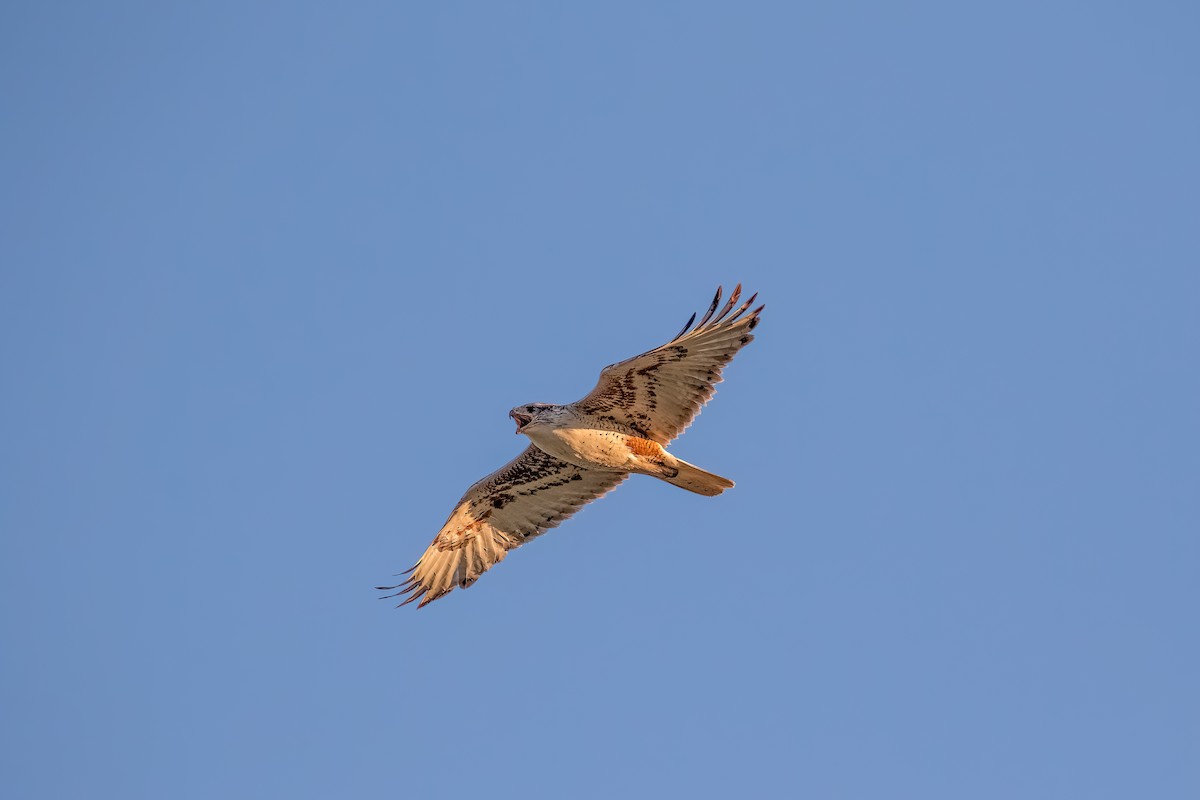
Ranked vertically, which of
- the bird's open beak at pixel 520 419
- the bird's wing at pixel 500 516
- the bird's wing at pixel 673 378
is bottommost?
the bird's wing at pixel 500 516

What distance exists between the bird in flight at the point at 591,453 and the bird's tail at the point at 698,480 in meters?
0.01

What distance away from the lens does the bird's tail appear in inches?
613

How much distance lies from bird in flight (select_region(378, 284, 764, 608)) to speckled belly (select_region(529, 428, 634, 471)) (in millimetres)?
12

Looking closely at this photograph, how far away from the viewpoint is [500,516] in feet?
57.6

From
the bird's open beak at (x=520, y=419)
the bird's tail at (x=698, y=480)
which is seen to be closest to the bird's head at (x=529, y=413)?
the bird's open beak at (x=520, y=419)

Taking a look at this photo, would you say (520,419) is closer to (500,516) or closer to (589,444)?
(589,444)

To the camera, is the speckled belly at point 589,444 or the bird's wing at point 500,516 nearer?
the speckled belly at point 589,444

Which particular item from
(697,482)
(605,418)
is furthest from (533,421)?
(697,482)

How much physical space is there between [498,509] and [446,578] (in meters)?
1.15

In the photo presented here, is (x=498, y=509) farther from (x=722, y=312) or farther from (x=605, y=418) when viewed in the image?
(x=722, y=312)

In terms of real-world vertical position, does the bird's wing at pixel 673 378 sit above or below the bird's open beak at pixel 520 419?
above

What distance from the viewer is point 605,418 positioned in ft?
51.9

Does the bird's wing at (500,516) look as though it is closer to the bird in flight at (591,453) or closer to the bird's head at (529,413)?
the bird in flight at (591,453)

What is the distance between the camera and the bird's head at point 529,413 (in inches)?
625
